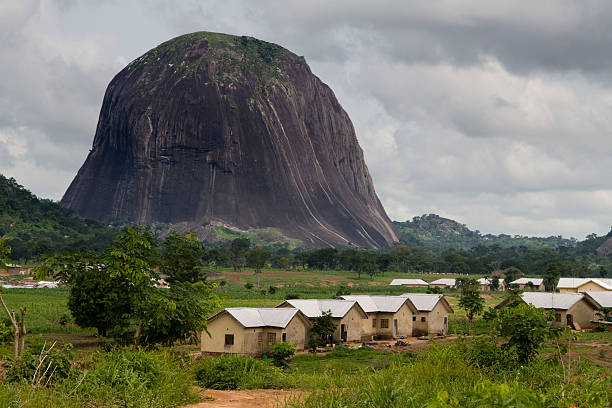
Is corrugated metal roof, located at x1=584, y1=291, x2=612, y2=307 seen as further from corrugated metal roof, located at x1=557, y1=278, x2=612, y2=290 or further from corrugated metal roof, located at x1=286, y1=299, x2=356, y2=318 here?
corrugated metal roof, located at x1=286, y1=299, x2=356, y2=318

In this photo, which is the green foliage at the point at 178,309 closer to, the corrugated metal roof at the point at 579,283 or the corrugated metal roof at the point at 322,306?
the corrugated metal roof at the point at 322,306

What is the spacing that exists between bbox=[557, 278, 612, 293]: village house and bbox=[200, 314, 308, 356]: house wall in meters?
43.6

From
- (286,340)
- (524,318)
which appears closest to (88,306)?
(286,340)

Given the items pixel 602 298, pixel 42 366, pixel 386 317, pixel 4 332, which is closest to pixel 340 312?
pixel 386 317

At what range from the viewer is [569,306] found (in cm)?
5200

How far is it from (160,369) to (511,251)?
185 m

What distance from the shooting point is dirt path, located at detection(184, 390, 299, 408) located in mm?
11477

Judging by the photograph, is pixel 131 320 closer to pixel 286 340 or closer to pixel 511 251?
pixel 286 340

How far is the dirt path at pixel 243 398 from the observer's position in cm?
1148

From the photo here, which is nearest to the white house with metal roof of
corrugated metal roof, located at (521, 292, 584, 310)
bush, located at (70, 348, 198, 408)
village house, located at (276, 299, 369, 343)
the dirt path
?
corrugated metal roof, located at (521, 292, 584, 310)

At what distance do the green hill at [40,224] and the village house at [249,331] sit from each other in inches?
3594

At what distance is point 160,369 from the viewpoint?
12.6 meters

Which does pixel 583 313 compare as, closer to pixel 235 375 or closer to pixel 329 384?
pixel 235 375

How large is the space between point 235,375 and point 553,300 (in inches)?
1764
